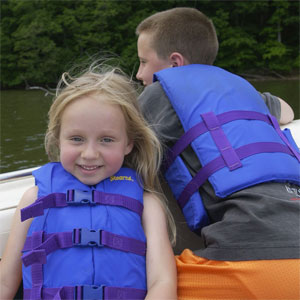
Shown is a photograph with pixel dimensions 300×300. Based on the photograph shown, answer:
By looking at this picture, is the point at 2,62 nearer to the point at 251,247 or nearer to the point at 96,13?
the point at 96,13

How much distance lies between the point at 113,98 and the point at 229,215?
1.90 feet

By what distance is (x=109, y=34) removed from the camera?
22.9 metres

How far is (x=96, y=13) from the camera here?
22.3 m

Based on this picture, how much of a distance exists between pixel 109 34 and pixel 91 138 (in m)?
22.5

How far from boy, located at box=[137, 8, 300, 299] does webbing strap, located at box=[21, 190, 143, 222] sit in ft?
0.86

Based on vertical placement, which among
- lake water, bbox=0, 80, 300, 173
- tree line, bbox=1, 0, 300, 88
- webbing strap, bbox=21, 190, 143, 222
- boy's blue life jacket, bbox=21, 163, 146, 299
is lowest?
tree line, bbox=1, 0, 300, 88

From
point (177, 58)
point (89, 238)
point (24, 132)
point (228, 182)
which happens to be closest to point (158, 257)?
point (89, 238)

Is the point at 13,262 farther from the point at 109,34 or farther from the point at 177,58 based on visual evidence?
the point at 109,34

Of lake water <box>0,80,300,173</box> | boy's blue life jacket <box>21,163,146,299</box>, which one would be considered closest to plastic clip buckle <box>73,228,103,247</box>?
boy's blue life jacket <box>21,163,146,299</box>

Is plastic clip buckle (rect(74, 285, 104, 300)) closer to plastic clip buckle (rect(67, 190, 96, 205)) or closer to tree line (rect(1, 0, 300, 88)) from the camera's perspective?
plastic clip buckle (rect(67, 190, 96, 205))

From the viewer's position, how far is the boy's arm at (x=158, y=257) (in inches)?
51.7

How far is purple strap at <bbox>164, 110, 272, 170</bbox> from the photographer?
5.22ft

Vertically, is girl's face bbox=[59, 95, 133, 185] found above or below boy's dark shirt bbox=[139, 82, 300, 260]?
above

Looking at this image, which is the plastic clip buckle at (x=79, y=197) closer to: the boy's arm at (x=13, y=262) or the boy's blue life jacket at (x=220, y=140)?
the boy's arm at (x=13, y=262)
